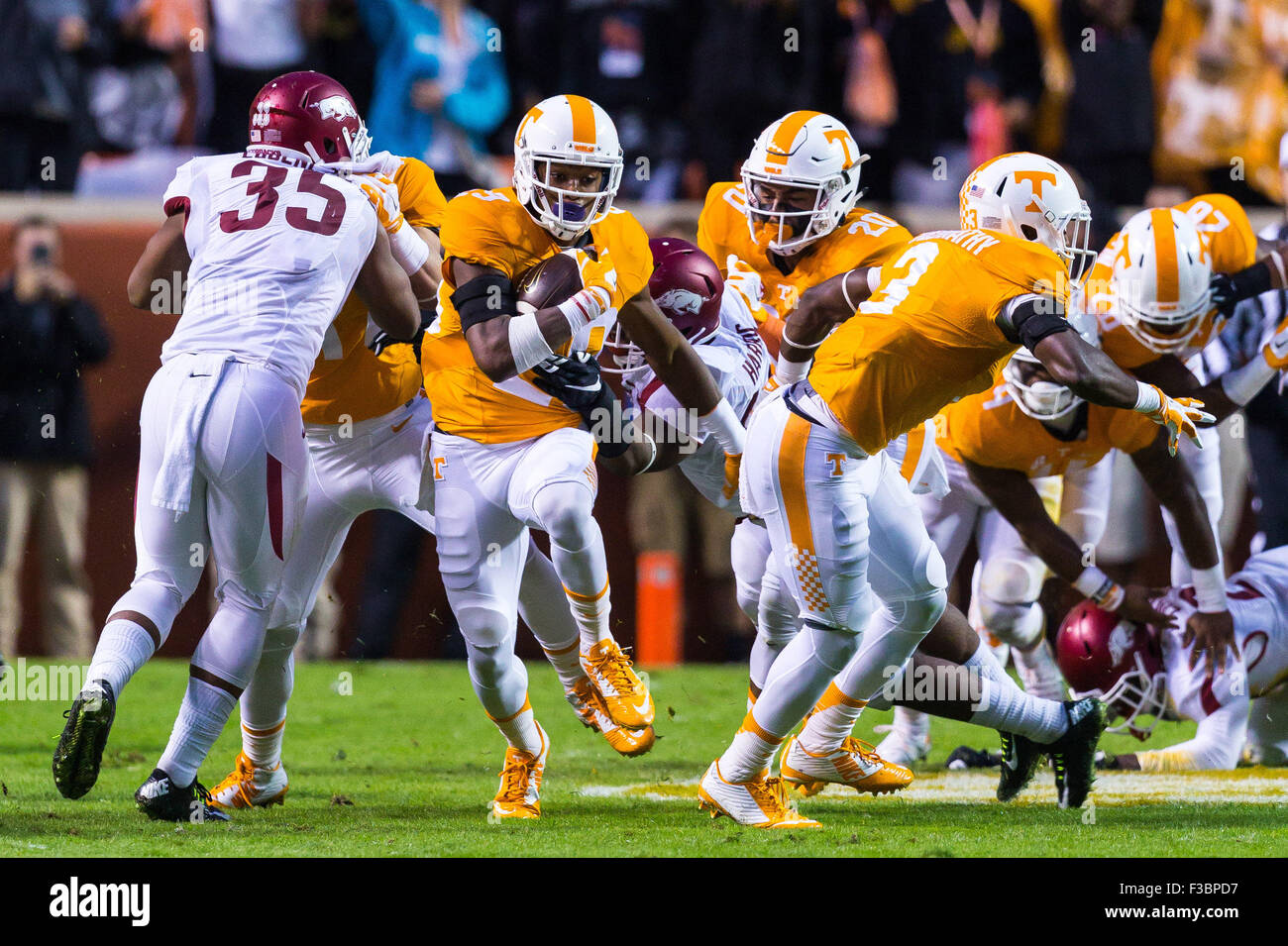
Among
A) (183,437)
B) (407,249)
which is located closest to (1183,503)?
(407,249)

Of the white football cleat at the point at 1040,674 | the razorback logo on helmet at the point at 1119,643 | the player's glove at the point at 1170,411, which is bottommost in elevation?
the white football cleat at the point at 1040,674

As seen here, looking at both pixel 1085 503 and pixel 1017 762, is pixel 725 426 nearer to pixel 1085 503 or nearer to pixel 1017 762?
pixel 1017 762

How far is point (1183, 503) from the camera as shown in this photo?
6070 millimetres

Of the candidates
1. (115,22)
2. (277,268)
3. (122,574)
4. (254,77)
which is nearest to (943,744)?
(277,268)

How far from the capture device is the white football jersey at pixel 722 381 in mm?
6000

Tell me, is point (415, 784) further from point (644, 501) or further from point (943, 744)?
point (644, 501)

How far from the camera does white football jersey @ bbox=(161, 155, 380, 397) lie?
4.90 m

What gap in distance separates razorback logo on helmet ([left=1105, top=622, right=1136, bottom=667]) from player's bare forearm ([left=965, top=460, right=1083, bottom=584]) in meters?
0.27

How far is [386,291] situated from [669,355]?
2.85 ft

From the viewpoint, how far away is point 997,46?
389 inches

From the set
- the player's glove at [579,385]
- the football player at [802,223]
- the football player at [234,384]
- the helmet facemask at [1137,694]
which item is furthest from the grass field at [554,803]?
the player's glove at [579,385]

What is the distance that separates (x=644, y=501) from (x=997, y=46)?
128 inches

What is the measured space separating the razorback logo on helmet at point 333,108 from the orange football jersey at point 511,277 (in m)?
0.40

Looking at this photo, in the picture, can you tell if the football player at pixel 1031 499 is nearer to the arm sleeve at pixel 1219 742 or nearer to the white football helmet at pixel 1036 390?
the white football helmet at pixel 1036 390
